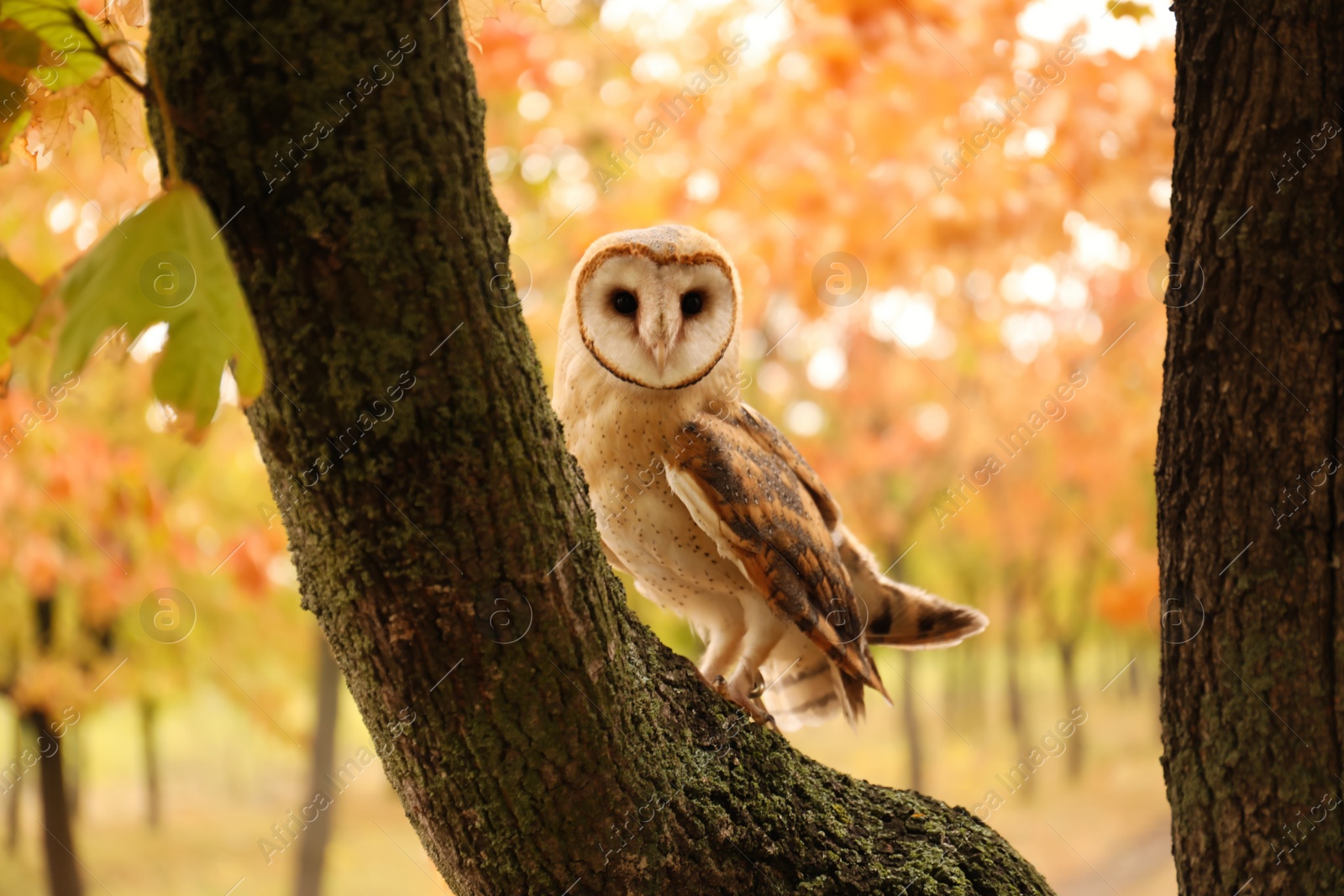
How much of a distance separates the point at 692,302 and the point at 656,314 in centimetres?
11

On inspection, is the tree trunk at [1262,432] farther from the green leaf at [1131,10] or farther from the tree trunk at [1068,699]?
the tree trunk at [1068,699]

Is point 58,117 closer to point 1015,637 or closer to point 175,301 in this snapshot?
point 175,301

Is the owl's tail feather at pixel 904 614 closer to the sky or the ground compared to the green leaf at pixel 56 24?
A: closer to the sky

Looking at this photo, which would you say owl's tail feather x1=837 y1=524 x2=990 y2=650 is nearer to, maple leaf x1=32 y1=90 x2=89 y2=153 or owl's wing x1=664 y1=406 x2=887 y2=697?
owl's wing x1=664 y1=406 x2=887 y2=697

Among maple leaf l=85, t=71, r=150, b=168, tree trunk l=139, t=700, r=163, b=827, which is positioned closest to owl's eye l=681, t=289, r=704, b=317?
maple leaf l=85, t=71, r=150, b=168

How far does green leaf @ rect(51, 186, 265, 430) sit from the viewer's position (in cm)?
75

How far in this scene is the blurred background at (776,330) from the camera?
340 centimetres

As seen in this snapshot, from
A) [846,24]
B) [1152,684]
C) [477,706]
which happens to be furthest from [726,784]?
[1152,684]

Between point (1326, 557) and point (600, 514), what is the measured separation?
129cm

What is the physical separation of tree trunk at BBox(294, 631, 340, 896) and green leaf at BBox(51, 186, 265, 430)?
5698mm

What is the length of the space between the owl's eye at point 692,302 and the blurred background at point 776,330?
1.44 feet

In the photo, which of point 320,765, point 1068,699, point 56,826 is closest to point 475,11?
point 320,765

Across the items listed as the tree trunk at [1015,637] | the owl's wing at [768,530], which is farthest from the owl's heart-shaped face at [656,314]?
the tree trunk at [1015,637]

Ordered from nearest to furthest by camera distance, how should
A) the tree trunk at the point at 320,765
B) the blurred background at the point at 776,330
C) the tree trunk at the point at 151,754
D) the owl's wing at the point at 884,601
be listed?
the owl's wing at the point at 884,601
the blurred background at the point at 776,330
the tree trunk at the point at 320,765
the tree trunk at the point at 151,754
